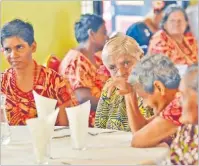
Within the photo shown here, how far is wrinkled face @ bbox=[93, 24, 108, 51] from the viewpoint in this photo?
76.2 inches

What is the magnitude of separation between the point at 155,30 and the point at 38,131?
3.00 ft

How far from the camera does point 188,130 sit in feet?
4.36

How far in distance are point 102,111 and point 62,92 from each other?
0.17 metres

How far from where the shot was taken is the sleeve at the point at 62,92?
1.83 meters

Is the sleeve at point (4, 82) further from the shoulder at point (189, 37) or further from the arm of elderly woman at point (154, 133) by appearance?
the shoulder at point (189, 37)

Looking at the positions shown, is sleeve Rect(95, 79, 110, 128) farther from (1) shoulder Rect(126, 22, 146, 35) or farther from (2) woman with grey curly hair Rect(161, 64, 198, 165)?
(2) woman with grey curly hair Rect(161, 64, 198, 165)

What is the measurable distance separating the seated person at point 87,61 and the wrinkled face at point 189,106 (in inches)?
23.1

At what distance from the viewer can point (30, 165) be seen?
4.36 feet

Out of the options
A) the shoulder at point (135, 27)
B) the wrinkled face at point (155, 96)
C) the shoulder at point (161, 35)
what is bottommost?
the wrinkled face at point (155, 96)

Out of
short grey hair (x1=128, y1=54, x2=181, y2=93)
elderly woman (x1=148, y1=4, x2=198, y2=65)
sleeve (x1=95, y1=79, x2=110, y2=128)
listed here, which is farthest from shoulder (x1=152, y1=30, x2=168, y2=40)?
short grey hair (x1=128, y1=54, x2=181, y2=93)

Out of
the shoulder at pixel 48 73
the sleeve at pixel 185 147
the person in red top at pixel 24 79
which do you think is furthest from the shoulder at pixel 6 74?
the sleeve at pixel 185 147

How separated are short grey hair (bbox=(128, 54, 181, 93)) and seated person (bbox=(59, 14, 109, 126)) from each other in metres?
0.45

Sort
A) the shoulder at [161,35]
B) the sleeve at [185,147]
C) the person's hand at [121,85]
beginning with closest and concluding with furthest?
the sleeve at [185,147]
the person's hand at [121,85]
the shoulder at [161,35]

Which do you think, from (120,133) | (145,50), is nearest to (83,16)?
(145,50)
